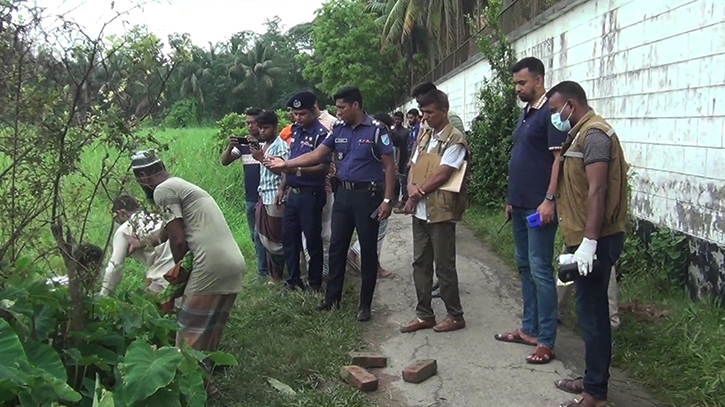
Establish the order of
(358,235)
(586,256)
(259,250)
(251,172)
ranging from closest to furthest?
(586,256) < (358,235) < (251,172) < (259,250)

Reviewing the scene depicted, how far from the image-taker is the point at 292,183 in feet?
19.7

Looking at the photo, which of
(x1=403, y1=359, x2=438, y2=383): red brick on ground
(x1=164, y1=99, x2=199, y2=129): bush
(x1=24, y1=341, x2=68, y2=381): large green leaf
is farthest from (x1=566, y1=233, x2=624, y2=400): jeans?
(x1=24, y1=341, x2=68, y2=381): large green leaf

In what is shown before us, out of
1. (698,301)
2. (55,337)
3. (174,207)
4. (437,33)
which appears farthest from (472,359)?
(437,33)

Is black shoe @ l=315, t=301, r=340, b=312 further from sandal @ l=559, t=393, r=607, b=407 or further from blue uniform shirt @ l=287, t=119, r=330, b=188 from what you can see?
sandal @ l=559, t=393, r=607, b=407

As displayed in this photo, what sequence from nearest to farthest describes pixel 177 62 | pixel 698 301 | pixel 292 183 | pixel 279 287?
pixel 177 62, pixel 698 301, pixel 292 183, pixel 279 287

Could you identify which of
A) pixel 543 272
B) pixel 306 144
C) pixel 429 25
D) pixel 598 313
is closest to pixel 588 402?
pixel 598 313

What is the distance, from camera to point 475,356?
4.73 metres

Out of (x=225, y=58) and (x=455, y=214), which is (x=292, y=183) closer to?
(x=455, y=214)

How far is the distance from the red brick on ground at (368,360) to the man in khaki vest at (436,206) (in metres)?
0.63

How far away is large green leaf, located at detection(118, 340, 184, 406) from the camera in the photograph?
3.17 metres

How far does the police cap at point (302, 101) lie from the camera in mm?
6086

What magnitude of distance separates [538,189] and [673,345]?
133cm

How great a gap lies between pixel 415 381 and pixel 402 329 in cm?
97

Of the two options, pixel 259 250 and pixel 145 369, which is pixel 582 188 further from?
pixel 259 250
